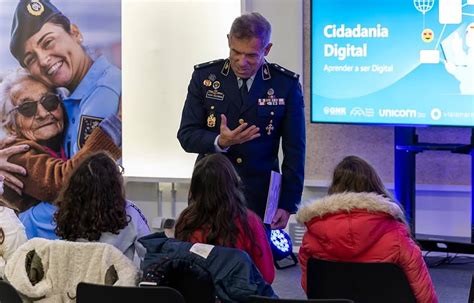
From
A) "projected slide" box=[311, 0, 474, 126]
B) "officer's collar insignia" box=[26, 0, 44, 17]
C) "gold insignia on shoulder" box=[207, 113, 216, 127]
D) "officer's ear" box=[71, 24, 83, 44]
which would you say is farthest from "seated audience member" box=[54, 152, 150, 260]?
"officer's collar insignia" box=[26, 0, 44, 17]

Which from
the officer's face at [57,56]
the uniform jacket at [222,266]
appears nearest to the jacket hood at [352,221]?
the uniform jacket at [222,266]

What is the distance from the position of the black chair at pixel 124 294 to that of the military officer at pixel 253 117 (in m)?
1.11

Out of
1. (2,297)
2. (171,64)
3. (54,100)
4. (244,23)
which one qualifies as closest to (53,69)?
(54,100)

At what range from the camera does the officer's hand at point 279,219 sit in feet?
12.0

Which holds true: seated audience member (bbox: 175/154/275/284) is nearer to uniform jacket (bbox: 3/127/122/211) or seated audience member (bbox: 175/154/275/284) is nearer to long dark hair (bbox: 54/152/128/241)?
long dark hair (bbox: 54/152/128/241)

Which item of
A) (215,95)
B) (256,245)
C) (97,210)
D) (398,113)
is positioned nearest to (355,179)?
(256,245)

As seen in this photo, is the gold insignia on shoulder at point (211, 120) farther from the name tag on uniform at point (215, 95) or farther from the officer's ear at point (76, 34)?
the officer's ear at point (76, 34)

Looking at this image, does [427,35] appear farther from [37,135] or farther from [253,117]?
[37,135]

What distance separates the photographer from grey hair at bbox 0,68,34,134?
5805mm

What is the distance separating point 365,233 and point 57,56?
324 cm

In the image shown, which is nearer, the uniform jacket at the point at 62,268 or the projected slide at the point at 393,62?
the uniform jacket at the point at 62,268

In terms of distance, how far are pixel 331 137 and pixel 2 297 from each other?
3342mm

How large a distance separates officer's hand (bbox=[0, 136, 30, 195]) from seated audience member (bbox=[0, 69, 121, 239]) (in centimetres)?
2

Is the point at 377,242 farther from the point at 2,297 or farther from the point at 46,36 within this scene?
the point at 46,36
